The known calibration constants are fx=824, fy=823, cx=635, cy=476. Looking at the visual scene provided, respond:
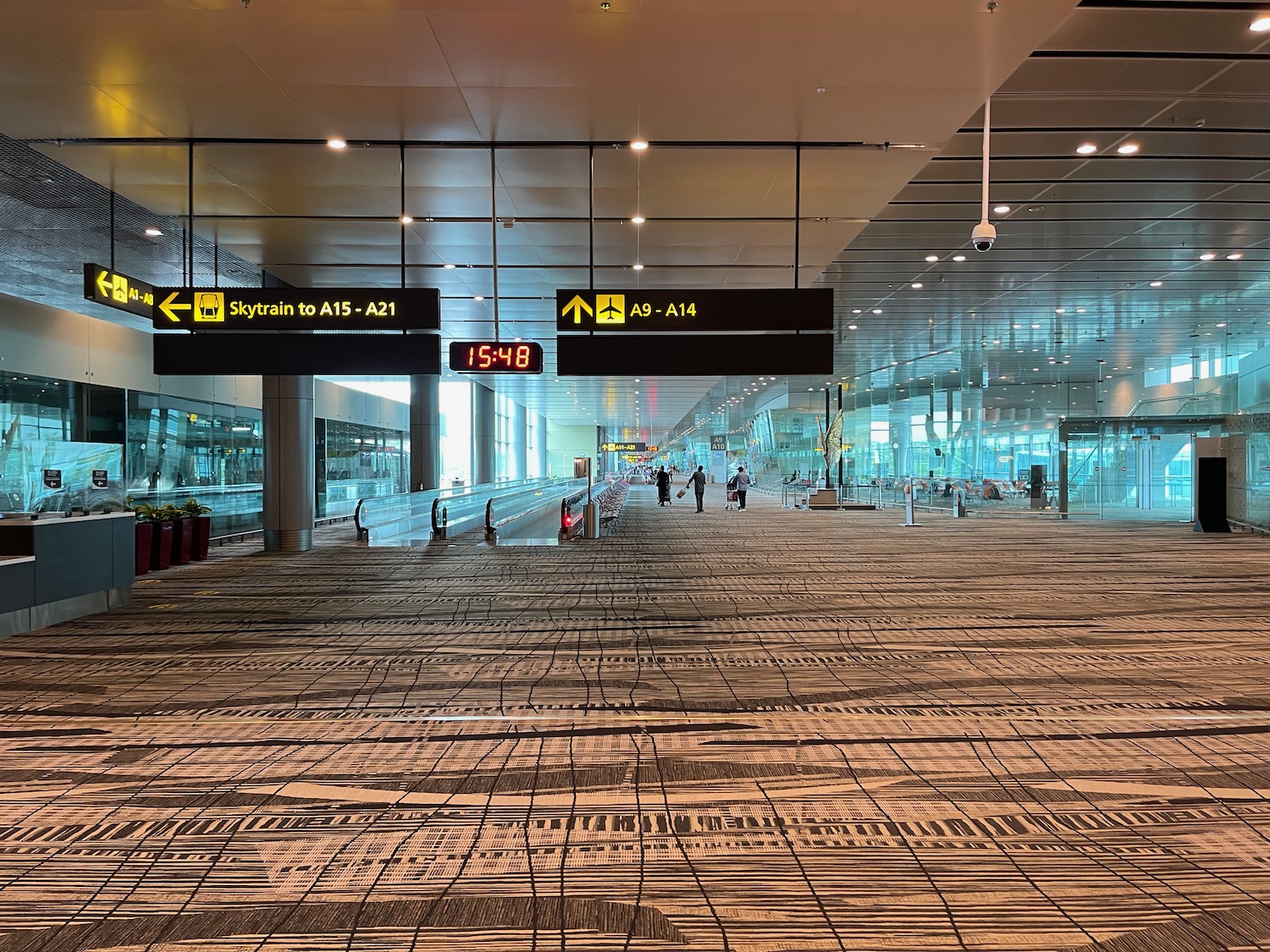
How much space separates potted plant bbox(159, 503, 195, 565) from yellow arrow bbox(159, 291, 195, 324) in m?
6.32

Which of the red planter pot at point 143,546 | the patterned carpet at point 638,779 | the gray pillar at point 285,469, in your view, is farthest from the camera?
the gray pillar at point 285,469

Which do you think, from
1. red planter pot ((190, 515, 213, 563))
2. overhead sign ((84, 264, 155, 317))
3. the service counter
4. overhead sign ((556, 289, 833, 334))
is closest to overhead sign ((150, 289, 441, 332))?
overhead sign ((84, 264, 155, 317))

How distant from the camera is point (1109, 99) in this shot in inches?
310

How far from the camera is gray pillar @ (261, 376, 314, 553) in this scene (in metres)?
15.1

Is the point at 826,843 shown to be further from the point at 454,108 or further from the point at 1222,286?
the point at 1222,286

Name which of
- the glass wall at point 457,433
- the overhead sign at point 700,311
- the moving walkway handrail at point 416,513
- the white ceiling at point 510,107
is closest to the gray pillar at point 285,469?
the moving walkway handrail at point 416,513

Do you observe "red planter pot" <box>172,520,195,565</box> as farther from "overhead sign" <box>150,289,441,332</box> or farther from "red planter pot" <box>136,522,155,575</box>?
"overhead sign" <box>150,289,441,332</box>

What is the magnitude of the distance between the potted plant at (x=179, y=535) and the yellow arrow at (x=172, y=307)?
6322 millimetres

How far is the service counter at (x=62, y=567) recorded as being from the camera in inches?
303

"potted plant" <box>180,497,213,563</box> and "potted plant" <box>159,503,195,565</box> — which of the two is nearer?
"potted plant" <box>159,503,195,565</box>

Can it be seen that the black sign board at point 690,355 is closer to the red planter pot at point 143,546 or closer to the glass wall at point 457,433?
the red planter pot at point 143,546

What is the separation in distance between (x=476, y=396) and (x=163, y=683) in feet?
90.4

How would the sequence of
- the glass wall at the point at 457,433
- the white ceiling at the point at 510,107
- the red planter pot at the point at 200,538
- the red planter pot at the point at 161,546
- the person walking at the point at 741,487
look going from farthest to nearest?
the glass wall at the point at 457,433, the person walking at the point at 741,487, the red planter pot at the point at 200,538, the red planter pot at the point at 161,546, the white ceiling at the point at 510,107

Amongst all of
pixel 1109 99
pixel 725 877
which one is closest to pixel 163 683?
pixel 725 877
